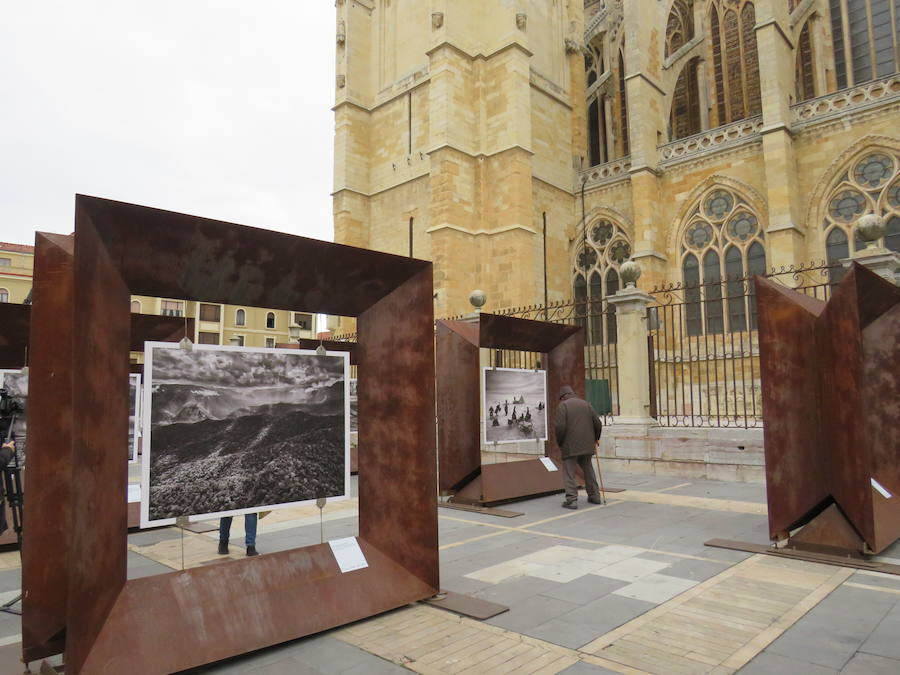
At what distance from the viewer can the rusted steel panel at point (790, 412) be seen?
537 cm

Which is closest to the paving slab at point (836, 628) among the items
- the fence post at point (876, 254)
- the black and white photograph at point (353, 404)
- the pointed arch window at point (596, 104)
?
the fence post at point (876, 254)

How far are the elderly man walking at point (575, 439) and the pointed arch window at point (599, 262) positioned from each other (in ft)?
46.0

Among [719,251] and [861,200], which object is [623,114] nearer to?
[719,251]

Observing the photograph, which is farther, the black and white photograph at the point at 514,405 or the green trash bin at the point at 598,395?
the green trash bin at the point at 598,395

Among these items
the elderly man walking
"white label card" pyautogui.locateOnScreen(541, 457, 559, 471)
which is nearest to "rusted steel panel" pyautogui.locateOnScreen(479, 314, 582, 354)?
the elderly man walking

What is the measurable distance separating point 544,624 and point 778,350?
3390 mm

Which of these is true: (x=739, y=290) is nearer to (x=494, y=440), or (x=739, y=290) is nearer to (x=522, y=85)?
(x=522, y=85)

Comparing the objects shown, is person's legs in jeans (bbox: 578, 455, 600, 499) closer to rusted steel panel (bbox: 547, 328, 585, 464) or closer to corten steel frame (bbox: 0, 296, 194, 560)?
rusted steel panel (bbox: 547, 328, 585, 464)

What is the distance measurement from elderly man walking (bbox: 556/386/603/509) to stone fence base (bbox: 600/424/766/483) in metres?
2.92

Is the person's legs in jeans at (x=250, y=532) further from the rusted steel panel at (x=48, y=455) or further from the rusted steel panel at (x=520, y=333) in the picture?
the rusted steel panel at (x=520, y=333)

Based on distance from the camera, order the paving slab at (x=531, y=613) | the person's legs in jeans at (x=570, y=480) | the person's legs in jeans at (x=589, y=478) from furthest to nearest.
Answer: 1. the person's legs in jeans at (x=589, y=478)
2. the person's legs in jeans at (x=570, y=480)
3. the paving slab at (x=531, y=613)

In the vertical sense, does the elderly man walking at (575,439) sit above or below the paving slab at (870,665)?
above

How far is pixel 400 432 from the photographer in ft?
13.9

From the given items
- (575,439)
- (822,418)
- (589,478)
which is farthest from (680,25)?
(822,418)
